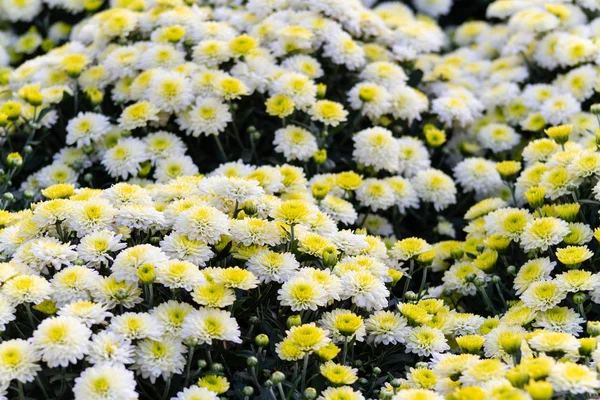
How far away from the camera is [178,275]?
2662mm

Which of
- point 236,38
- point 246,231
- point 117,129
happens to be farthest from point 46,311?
point 236,38

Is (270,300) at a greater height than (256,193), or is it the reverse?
(256,193)

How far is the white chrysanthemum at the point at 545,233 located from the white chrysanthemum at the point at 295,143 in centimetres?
121

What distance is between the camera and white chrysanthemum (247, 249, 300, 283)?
2893 mm

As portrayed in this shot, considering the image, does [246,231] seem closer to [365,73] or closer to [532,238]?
[532,238]

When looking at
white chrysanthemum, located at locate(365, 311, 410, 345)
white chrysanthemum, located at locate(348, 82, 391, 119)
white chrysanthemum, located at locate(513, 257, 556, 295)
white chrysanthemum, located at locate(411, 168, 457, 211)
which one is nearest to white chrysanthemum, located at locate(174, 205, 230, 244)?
white chrysanthemum, located at locate(365, 311, 410, 345)

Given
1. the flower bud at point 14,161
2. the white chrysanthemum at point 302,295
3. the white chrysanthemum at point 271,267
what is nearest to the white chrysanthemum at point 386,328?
the white chrysanthemum at point 302,295

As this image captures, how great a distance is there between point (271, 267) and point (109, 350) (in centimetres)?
69

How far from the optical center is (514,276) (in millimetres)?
3412

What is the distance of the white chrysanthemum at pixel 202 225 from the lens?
2.90 metres

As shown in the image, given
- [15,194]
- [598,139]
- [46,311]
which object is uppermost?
[598,139]

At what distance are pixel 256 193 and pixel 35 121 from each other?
157 centimetres

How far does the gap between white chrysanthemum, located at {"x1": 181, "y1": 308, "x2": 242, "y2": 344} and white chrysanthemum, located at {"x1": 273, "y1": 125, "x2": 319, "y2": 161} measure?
1.52 m

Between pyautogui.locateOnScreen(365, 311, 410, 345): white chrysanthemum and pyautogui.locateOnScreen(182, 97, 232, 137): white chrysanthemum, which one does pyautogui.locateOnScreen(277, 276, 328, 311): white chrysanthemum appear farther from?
pyautogui.locateOnScreen(182, 97, 232, 137): white chrysanthemum
